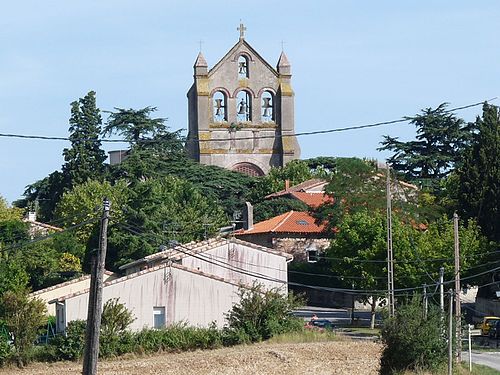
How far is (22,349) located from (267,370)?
1081 centimetres

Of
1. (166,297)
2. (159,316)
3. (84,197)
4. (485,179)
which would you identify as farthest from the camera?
(84,197)

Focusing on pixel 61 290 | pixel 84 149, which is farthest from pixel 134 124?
pixel 61 290

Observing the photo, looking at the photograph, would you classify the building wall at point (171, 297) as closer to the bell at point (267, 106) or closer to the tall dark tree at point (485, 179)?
the tall dark tree at point (485, 179)

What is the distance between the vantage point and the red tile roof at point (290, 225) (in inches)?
3401

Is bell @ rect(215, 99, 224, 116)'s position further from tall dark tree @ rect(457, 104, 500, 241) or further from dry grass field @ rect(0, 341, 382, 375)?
dry grass field @ rect(0, 341, 382, 375)

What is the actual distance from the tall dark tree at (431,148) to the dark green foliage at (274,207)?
10.9 meters

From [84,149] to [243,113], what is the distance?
25700 mm

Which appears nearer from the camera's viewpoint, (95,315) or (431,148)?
(95,315)

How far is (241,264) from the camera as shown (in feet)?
215

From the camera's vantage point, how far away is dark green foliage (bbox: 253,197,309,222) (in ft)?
313

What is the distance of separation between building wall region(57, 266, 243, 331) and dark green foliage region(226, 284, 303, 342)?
1242 millimetres

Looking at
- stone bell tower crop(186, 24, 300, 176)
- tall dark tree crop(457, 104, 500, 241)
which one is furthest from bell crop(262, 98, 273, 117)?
tall dark tree crop(457, 104, 500, 241)

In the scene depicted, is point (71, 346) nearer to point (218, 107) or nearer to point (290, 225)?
point (290, 225)

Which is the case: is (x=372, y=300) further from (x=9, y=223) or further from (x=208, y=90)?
(x=208, y=90)
